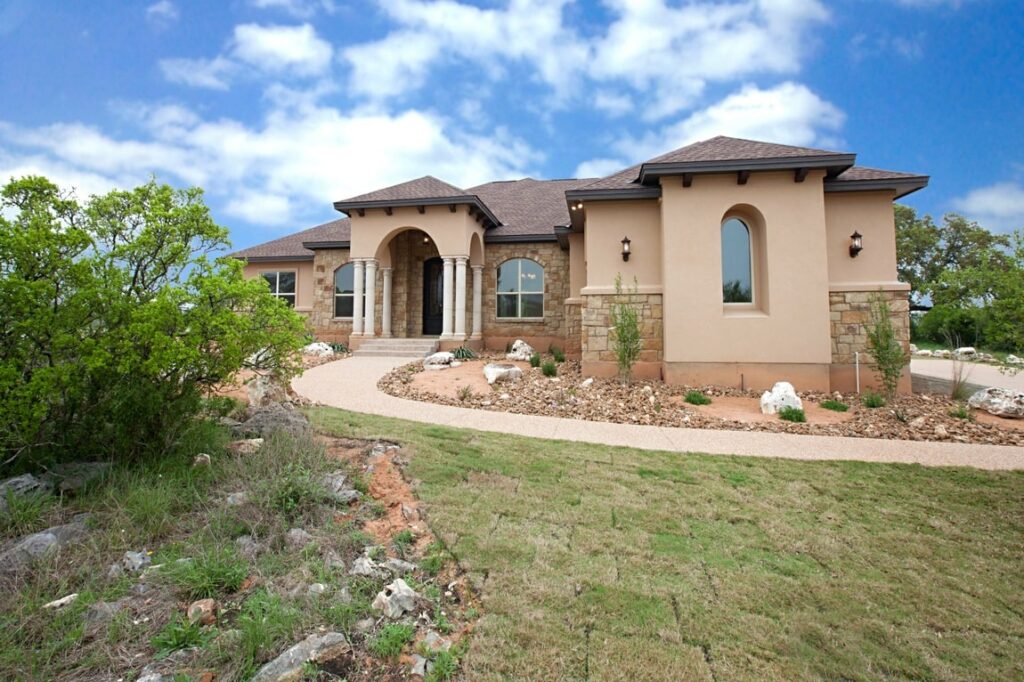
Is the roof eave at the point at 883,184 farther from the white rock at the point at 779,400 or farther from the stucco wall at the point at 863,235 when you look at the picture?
the white rock at the point at 779,400

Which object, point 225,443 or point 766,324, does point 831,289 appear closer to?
point 766,324

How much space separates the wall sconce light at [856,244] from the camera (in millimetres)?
8906

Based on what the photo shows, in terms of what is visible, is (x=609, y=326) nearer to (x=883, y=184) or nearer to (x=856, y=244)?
(x=856, y=244)

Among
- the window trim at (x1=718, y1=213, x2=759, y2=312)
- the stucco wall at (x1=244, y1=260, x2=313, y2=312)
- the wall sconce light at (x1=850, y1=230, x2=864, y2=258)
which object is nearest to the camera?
the wall sconce light at (x1=850, y1=230, x2=864, y2=258)

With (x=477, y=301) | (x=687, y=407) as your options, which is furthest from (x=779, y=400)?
(x=477, y=301)

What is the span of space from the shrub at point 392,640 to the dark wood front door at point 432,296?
1415 cm

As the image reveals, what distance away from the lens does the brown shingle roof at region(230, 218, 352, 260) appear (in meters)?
16.1

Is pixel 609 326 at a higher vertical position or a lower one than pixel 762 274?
lower

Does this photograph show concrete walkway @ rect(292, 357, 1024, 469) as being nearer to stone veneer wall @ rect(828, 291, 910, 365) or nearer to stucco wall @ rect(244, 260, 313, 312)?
stone veneer wall @ rect(828, 291, 910, 365)

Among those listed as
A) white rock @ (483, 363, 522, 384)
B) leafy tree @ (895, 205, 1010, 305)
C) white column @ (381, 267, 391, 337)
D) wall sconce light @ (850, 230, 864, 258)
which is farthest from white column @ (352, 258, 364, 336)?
leafy tree @ (895, 205, 1010, 305)

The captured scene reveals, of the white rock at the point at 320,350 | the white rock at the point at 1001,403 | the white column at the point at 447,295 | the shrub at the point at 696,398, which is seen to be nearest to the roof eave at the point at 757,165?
the shrub at the point at 696,398

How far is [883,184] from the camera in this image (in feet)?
29.0

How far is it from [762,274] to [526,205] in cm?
958

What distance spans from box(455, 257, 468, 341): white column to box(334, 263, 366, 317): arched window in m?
4.53
